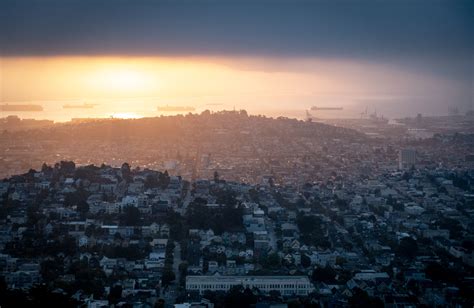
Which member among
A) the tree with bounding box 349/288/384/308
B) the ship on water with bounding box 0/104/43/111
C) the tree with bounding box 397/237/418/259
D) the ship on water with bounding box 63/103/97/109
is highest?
the ship on water with bounding box 0/104/43/111

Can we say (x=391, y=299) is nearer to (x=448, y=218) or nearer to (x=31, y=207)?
(x=448, y=218)

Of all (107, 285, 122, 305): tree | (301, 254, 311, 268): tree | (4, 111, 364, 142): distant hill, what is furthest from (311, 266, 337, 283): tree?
(4, 111, 364, 142): distant hill

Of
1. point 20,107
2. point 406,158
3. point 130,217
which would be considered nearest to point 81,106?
point 20,107

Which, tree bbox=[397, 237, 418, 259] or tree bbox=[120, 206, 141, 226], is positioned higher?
tree bbox=[120, 206, 141, 226]

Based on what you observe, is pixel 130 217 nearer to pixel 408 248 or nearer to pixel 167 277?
pixel 167 277

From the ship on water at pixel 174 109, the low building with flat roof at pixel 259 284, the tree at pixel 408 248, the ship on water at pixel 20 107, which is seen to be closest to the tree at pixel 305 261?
the low building with flat roof at pixel 259 284

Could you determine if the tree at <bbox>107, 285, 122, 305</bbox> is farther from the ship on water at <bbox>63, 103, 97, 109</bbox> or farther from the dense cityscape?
the ship on water at <bbox>63, 103, 97, 109</bbox>
